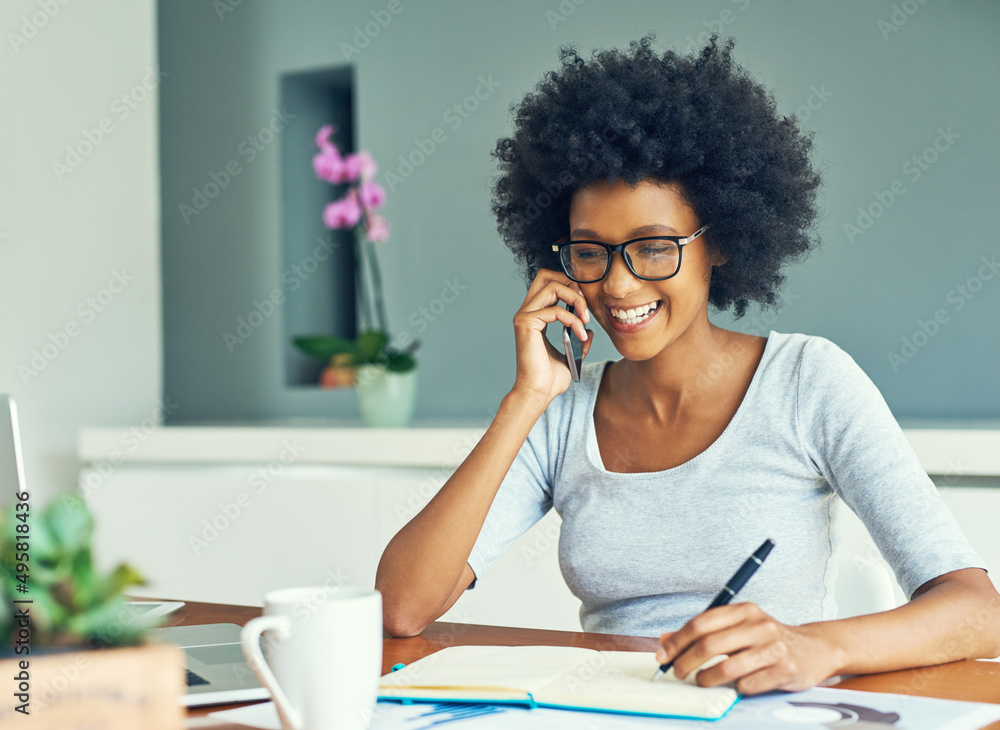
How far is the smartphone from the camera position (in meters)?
1.47

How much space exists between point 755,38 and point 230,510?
6.12ft

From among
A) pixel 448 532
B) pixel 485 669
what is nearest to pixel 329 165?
pixel 448 532

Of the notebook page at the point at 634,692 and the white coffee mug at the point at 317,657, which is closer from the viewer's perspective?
the white coffee mug at the point at 317,657

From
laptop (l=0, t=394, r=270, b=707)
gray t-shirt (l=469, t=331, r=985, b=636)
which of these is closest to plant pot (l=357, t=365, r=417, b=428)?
gray t-shirt (l=469, t=331, r=985, b=636)

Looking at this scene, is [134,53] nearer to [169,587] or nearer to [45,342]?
[45,342]

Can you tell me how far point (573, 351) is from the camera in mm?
1501

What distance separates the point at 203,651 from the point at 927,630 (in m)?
0.73

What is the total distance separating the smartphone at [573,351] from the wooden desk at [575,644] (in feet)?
1.48

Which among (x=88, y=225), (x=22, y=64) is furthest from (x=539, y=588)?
(x=22, y=64)

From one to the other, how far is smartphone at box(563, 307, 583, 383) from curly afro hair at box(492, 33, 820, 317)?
7.8 inches

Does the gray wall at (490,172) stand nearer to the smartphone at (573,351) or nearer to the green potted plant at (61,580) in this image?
the smartphone at (573,351)

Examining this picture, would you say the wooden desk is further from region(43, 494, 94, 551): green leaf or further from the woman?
region(43, 494, 94, 551): green leaf

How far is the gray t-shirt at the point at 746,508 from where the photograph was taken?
49.8 inches

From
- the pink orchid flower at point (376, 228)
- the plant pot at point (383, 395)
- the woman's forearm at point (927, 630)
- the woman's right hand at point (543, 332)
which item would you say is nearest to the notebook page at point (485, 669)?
the woman's forearm at point (927, 630)
